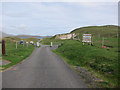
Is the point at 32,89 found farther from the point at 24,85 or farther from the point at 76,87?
the point at 76,87

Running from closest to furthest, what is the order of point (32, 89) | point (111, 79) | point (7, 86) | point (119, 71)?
point (32, 89) → point (7, 86) → point (111, 79) → point (119, 71)

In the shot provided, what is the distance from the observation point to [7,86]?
7.57 meters

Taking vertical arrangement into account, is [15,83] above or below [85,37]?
below

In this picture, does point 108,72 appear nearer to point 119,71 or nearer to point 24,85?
point 119,71

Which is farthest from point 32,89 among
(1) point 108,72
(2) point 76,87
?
(1) point 108,72

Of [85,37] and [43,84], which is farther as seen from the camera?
[85,37]

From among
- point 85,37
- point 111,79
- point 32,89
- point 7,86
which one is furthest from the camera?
point 85,37

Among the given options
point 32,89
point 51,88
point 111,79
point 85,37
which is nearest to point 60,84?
point 51,88

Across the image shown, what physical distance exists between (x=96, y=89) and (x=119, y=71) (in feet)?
13.8

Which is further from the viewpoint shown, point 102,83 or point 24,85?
point 102,83

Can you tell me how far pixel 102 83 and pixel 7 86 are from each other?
17.9 ft

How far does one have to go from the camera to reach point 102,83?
27.8ft

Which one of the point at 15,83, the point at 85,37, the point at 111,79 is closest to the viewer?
the point at 15,83

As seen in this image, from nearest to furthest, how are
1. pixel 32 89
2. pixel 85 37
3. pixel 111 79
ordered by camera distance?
pixel 32 89
pixel 111 79
pixel 85 37
